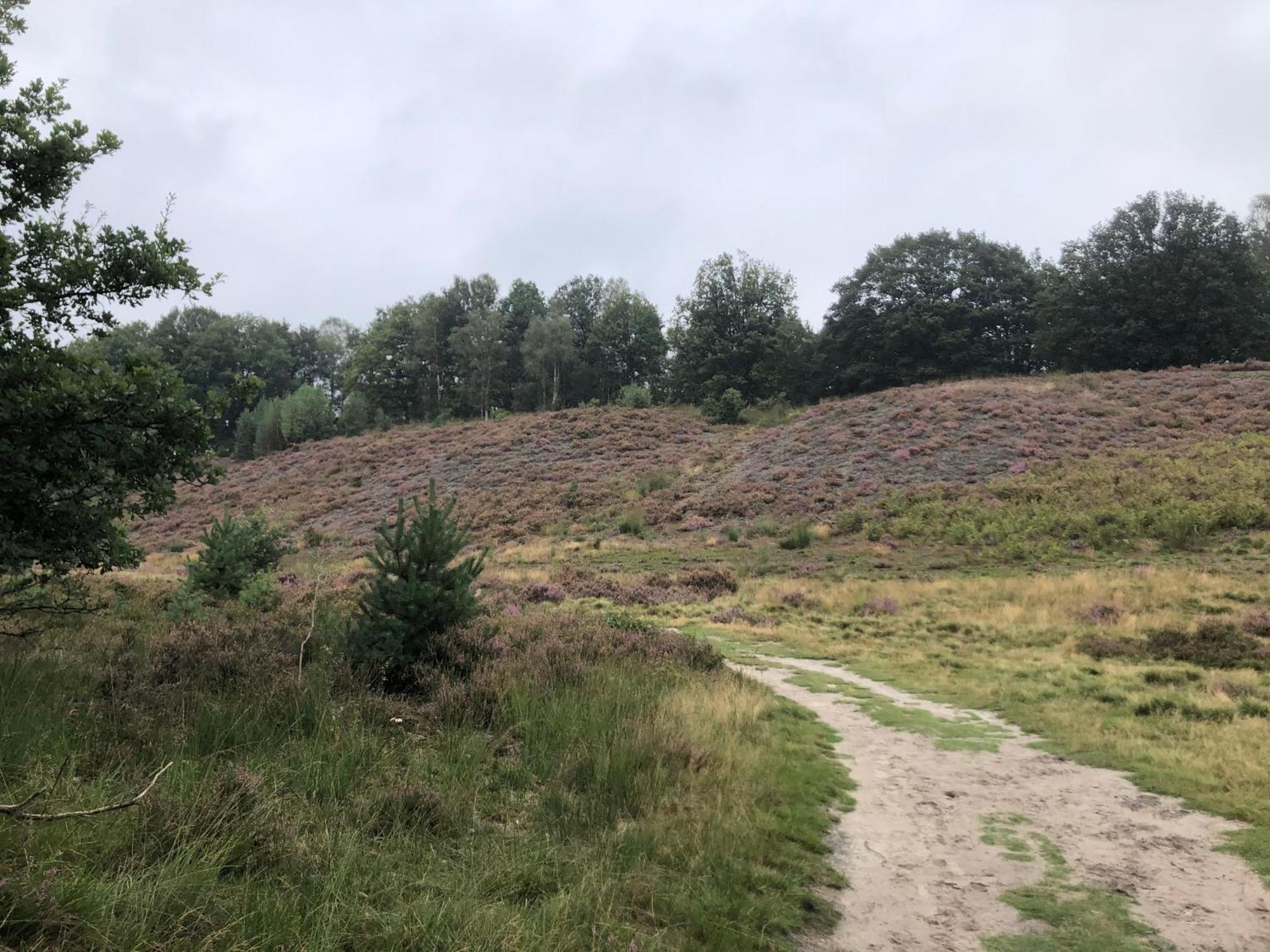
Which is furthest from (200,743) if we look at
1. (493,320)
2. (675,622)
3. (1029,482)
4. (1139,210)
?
(493,320)

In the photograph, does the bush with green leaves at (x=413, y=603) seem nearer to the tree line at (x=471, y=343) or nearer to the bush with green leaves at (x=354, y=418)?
the tree line at (x=471, y=343)

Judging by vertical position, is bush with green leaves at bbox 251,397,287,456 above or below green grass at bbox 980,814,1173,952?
above

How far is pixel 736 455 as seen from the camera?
40.8m

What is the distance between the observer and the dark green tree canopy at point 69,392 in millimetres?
5172

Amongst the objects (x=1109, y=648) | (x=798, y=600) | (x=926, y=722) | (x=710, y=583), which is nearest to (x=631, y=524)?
(x=710, y=583)

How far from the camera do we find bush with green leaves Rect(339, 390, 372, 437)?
2402 inches

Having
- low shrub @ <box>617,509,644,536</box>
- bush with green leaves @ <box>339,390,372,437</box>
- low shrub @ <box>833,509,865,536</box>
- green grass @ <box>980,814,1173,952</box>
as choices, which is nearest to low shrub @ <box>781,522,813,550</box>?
low shrub @ <box>833,509,865,536</box>

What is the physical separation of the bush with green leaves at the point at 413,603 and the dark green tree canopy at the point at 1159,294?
53.0 m

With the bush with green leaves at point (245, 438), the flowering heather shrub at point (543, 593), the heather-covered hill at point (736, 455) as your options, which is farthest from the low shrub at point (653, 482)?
the bush with green leaves at point (245, 438)

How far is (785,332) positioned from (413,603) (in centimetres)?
5819

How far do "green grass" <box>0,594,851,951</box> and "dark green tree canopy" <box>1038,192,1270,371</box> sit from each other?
2074 inches

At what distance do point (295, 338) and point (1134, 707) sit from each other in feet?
354

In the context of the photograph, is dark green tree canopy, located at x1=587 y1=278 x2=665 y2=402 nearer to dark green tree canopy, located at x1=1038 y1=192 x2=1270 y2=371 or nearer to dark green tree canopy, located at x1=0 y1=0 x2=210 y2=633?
dark green tree canopy, located at x1=1038 y1=192 x2=1270 y2=371

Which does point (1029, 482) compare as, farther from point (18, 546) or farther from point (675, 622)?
point (18, 546)
